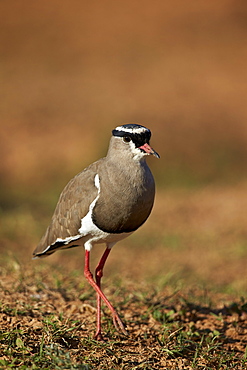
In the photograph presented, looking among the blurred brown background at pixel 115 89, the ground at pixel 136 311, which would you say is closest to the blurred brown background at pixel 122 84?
the blurred brown background at pixel 115 89

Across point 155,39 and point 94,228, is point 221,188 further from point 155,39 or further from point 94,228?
point 155,39

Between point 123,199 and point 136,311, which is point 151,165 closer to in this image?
point 136,311

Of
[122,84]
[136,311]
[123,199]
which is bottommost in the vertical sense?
[136,311]

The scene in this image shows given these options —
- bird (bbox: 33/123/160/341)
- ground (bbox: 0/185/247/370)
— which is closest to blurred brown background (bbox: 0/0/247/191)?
ground (bbox: 0/185/247/370)

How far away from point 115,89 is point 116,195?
13309 mm

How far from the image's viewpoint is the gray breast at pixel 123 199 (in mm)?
4281

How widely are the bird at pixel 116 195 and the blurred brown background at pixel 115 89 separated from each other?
145 inches

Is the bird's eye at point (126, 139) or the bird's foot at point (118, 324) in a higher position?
the bird's eye at point (126, 139)

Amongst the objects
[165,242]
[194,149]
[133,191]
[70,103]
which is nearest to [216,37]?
[70,103]

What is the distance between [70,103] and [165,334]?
11572mm

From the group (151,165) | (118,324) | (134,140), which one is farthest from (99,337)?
(151,165)

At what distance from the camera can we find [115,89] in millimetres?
17266

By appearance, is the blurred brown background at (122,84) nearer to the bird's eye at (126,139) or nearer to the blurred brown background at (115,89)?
the blurred brown background at (115,89)

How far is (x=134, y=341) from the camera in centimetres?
437
